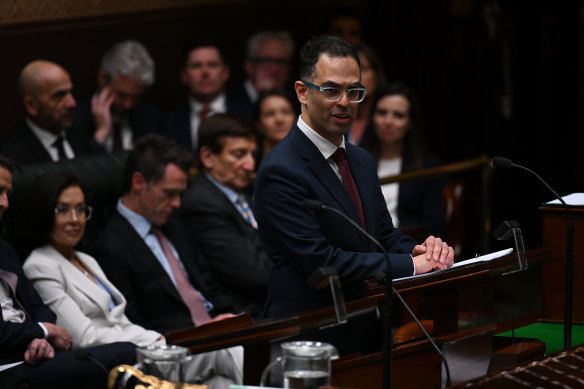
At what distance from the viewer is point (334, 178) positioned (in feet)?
11.3

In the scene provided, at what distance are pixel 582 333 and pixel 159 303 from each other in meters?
1.82

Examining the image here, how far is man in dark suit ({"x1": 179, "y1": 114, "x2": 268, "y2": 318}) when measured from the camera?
519 cm

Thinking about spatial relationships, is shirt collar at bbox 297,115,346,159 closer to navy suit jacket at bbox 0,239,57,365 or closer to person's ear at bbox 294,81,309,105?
person's ear at bbox 294,81,309,105

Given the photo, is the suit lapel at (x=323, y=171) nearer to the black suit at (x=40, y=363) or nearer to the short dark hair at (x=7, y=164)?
the black suit at (x=40, y=363)

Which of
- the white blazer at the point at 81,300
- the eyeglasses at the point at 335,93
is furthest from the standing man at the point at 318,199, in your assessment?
the white blazer at the point at 81,300

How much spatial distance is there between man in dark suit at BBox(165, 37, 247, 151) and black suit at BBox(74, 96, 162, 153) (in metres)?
0.16

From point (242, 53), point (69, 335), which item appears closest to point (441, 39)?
point (242, 53)

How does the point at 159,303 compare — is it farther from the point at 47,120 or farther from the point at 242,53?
the point at 242,53

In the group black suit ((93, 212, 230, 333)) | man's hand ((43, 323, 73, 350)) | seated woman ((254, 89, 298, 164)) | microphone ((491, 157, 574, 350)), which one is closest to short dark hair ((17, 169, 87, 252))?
black suit ((93, 212, 230, 333))

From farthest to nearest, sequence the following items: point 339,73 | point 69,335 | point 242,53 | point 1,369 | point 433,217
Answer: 1. point 242,53
2. point 433,217
3. point 69,335
4. point 1,369
5. point 339,73

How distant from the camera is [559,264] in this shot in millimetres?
4176

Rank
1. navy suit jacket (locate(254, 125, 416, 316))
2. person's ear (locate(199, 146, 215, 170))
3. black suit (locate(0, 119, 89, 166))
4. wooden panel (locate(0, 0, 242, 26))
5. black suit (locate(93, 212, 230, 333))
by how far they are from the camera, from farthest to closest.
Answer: wooden panel (locate(0, 0, 242, 26))
black suit (locate(0, 119, 89, 166))
person's ear (locate(199, 146, 215, 170))
black suit (locate(93, 212, 230, 333))
navy suit jacket (locate(254, 125, 416, 316))

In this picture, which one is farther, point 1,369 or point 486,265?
point 1,369

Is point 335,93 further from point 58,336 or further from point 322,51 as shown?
point 58,336
